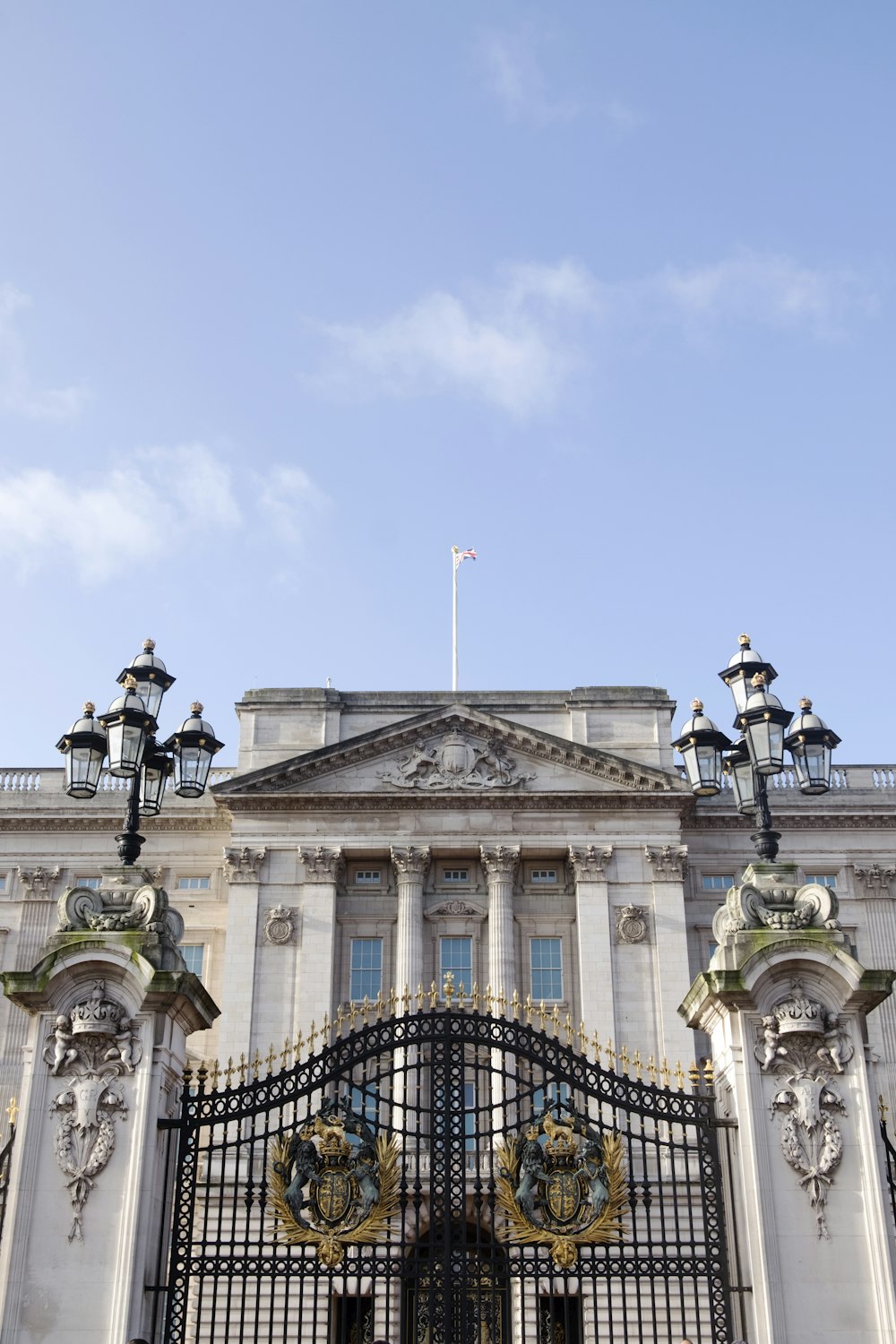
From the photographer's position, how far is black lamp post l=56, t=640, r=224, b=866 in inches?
564

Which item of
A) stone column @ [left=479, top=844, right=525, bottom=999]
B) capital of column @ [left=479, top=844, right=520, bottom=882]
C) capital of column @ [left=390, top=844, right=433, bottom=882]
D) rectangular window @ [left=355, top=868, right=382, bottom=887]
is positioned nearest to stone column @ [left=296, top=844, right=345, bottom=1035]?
rectangular window @ [left=355, top=868, right=382, bottom=887]

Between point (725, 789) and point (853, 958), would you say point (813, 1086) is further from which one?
point (725, 789)

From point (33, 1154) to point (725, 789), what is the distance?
3944cm

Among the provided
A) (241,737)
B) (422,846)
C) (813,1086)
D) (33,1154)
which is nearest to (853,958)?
(813,1086)

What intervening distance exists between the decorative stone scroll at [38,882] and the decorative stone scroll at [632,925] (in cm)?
1917

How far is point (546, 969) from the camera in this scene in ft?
147

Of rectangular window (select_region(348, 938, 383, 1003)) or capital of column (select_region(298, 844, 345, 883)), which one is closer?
rectangular window (select_region(348, 938, 383, 1003))

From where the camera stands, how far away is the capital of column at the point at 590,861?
45031mm

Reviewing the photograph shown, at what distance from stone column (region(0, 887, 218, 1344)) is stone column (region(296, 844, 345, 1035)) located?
29.7m

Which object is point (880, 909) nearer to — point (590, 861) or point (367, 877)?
point (590, 861)

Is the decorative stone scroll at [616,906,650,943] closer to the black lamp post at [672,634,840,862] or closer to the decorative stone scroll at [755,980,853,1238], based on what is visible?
the black lamp post at [672,634,840,862]

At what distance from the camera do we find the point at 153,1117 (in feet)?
41.1

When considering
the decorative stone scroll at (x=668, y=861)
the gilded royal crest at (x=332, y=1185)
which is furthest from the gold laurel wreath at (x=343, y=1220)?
the decorative stone scroll at (x=668, y=861)

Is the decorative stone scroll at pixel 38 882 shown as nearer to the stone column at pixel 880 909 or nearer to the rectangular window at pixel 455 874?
the rectangular window at pixel 455 874
